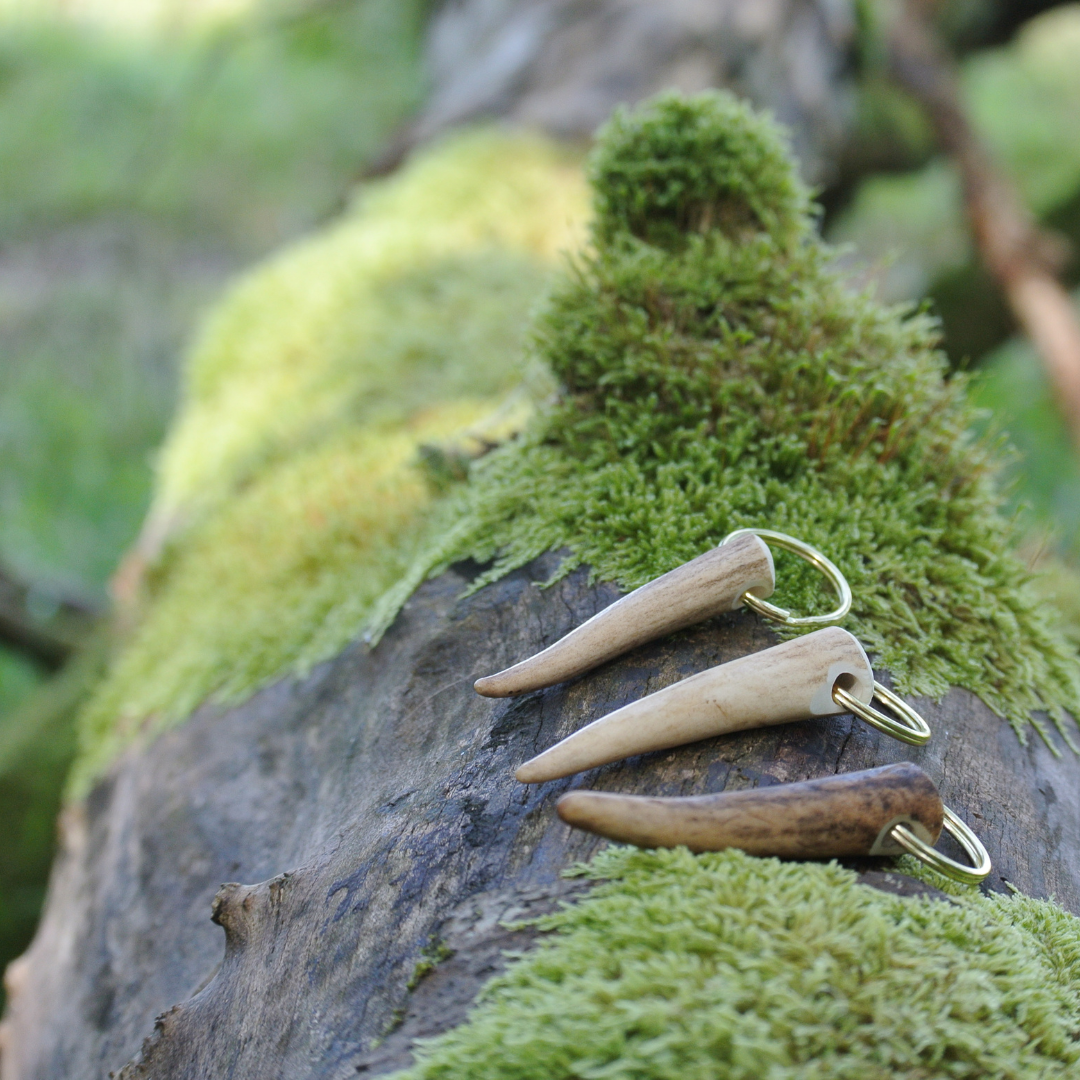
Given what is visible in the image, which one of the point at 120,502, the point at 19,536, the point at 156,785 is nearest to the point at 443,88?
the point at 120,502

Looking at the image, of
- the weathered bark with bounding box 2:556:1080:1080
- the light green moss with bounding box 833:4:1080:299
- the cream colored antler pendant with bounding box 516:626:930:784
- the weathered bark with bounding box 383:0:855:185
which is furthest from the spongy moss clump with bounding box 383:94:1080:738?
the light green moss with bounding box 833:4:1080:299

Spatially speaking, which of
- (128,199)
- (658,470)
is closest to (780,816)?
(658,470)

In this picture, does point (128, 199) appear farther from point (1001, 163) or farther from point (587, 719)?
point (587, 719)

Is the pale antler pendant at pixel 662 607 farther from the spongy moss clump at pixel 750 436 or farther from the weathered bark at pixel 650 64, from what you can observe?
the weathered bark at pixel 650 64

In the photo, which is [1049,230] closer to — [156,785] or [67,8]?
[156,785]

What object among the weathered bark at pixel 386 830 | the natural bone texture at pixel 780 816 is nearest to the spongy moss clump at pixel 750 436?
the weathered bark at pixel 386 830

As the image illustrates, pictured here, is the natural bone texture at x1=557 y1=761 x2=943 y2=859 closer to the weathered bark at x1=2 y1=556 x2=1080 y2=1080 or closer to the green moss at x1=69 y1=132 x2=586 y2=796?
Result: the weathered bark at x1=2 y1=556 x2=1080 y2=1080
